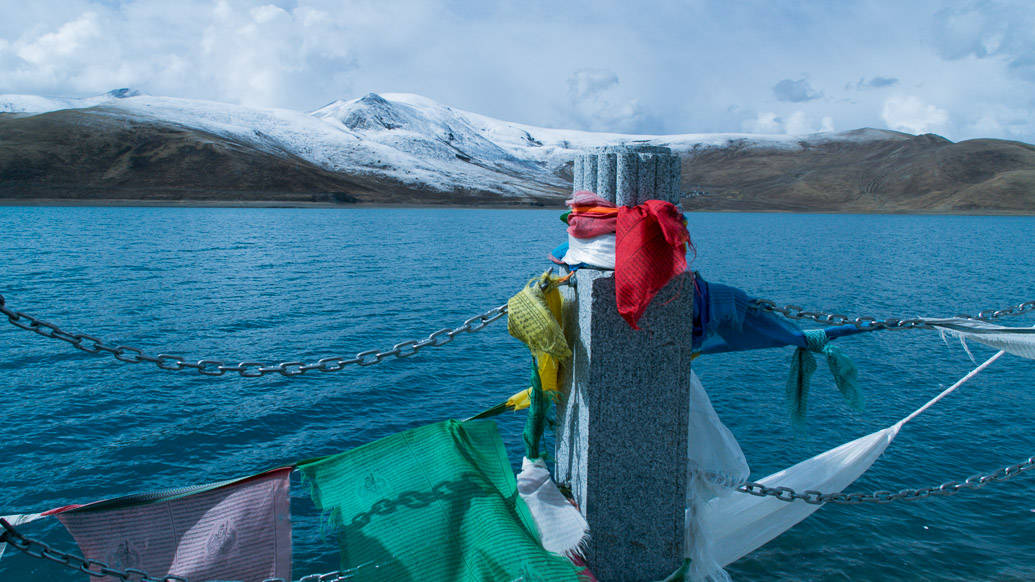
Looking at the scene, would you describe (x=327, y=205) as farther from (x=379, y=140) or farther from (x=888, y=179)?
(x=888, y=179)

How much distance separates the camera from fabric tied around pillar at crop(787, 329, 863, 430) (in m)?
3.98

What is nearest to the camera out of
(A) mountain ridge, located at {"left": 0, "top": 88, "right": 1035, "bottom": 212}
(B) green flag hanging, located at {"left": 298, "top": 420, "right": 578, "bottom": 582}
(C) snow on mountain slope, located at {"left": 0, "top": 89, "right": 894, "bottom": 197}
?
(B) green flag hanging, located at {"left": 298, "top": 420, "right": 578, "bottom": 582}

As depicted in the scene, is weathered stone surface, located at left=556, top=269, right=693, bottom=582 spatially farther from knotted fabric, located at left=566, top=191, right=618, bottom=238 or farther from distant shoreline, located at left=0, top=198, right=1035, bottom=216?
distant shoreline, located at left=0, top=198, right=1035, bottom=216

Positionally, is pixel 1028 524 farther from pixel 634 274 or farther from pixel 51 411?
pixel 51 411

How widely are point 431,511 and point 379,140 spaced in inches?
6436

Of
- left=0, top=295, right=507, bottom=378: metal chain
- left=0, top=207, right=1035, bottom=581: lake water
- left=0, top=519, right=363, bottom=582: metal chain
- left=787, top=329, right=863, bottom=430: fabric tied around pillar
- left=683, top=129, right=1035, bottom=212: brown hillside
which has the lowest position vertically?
left=0, top=207, right=1035, bottom=581: lake water

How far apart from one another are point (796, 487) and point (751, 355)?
11.3m

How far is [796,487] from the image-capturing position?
4.66 meters

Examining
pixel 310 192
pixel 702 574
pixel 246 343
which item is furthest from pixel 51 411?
pixel 310 192

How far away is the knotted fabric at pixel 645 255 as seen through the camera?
3.22 m

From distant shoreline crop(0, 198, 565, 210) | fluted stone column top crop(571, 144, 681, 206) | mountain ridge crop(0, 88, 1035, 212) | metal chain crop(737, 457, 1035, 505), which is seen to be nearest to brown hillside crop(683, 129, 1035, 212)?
mountain ridge crop(0, 88, 1035, 212)

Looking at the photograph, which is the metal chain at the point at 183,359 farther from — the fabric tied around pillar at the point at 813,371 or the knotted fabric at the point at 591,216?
the fabric tied around pillar at the point at 813,371

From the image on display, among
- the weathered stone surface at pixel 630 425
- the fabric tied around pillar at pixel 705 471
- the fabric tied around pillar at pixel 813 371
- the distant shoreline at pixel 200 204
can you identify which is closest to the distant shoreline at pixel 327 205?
the distant shoreline at pixel 200 204

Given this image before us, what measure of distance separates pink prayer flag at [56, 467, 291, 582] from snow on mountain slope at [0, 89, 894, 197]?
127 metres
